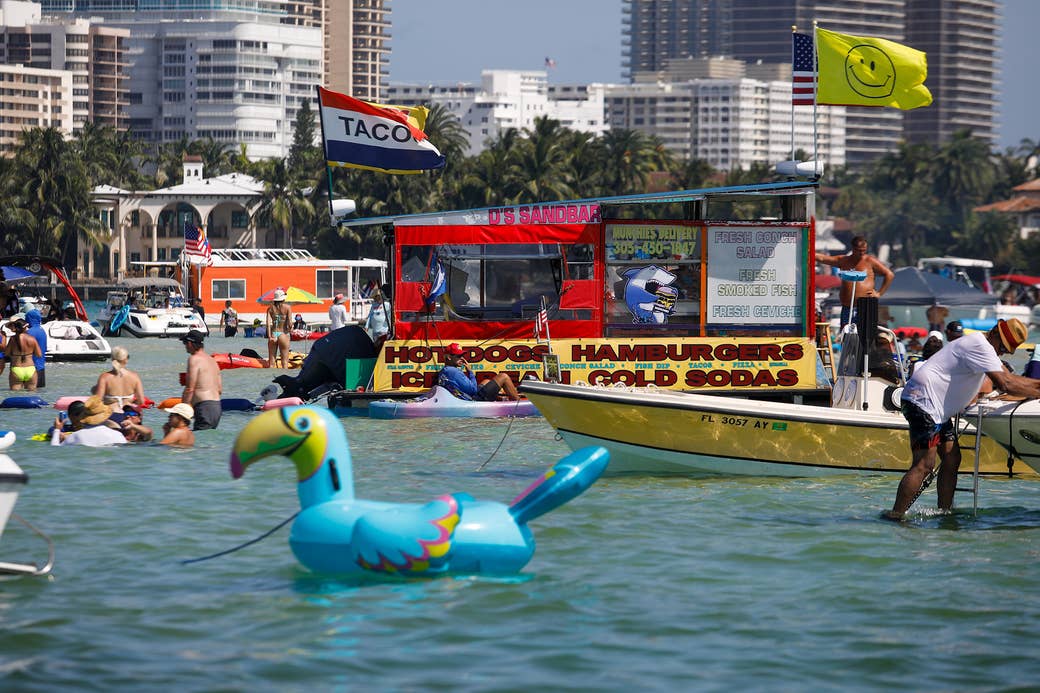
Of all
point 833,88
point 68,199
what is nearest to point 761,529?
point 833,88

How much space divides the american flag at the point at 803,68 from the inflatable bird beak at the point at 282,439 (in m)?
13.1

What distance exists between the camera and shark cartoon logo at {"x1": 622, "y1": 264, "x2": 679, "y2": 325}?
70.4 feet

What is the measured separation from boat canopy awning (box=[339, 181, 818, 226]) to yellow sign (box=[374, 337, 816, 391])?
67.7 inches

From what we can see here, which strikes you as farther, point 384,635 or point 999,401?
point 999,401

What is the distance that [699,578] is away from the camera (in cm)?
1127

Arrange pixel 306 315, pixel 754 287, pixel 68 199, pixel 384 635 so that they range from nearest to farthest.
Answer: pixel 384 635 < pixel 754 287 < pixel 306 315 < pixel 68 199

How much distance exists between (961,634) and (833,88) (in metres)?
13.0

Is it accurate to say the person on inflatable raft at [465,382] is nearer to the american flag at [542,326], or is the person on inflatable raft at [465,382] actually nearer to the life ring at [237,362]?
the american flag at [542,326]

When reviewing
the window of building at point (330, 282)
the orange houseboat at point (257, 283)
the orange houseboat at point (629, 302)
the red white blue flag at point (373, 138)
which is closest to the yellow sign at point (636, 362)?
the orange houseboat at point (629, 302)

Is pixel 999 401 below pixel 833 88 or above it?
below

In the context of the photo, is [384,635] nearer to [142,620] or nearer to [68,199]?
[142,620]

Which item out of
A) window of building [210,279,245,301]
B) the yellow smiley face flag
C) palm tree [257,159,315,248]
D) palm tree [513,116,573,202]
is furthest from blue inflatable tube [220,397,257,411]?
palm tree [257,159,315,248]

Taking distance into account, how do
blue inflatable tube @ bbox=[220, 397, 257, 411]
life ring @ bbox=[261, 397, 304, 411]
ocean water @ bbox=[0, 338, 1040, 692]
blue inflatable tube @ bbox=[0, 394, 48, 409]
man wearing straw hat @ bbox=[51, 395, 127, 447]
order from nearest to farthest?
ocean water @ bbox=[0, 338, 1040, 692] < man wearing straw hat @ bbox=[51, 395, 127, 447] < life ring @ bbox=[261, 397, 304, 411] < blue inflatable tube @ bbox=[220, 397, 257, 411] < blue inflatable tube @ bbox=[0, 394, 48, 409]

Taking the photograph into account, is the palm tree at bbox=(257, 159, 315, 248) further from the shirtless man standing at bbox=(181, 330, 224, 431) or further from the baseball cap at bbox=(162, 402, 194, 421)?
the baseball cap at bbox=(162, 402, 194, 421)
